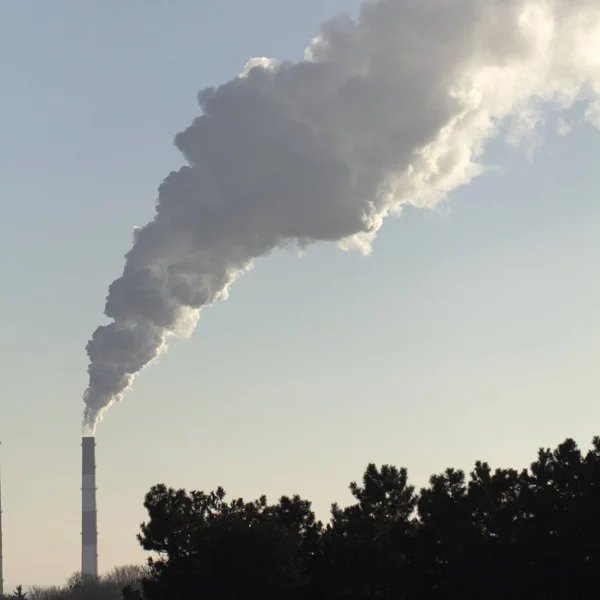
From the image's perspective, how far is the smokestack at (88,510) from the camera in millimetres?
140625

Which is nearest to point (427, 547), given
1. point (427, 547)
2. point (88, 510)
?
point (427, 547)

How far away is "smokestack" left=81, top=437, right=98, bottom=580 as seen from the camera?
140625mm

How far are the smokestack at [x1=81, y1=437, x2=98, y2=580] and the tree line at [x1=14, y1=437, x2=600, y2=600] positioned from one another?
6686cm

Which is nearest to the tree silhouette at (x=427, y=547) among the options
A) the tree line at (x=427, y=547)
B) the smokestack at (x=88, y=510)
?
the tree line at (x=427, y=547)

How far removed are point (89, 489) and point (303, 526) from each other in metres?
66.9

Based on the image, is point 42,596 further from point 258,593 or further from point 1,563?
point 258,593

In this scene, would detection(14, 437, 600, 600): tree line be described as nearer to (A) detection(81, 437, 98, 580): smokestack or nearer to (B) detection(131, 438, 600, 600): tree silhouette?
(B) detection(131, 438, 600, 600): tree silhouette

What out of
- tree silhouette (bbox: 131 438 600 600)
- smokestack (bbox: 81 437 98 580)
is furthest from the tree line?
smokestack (bbox: 81 437 98 580)

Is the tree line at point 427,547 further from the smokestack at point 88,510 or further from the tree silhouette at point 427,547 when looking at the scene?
the smokestack at point 88,510

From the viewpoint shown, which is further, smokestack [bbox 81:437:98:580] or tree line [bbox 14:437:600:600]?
smokestack [bbox 81:437:98:580]

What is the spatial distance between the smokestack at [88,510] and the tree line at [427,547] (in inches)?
2632

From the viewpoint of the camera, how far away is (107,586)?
171375 millimetres

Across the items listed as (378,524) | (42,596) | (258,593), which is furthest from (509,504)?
(42,596)

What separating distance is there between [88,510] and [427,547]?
260 ft
